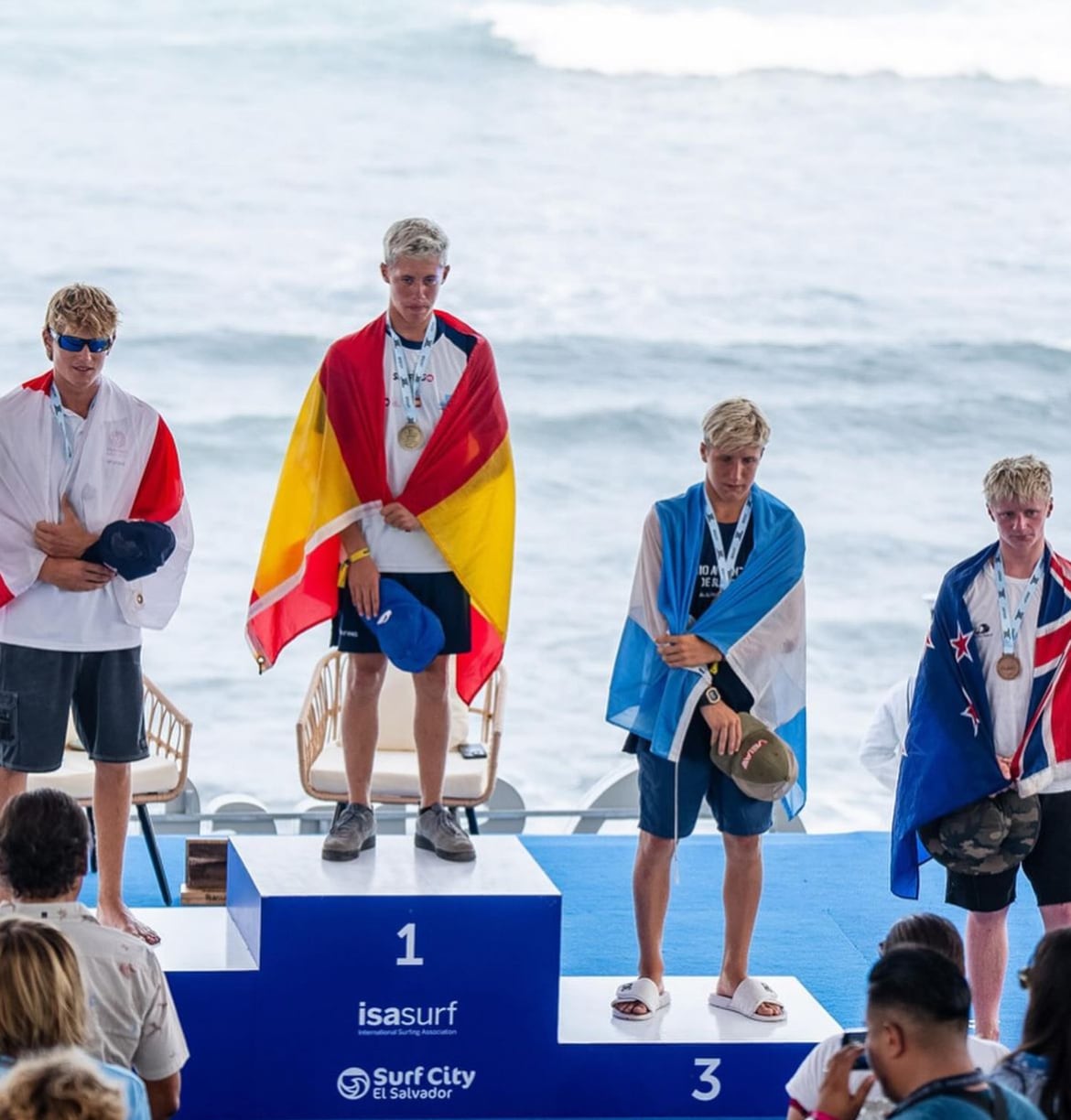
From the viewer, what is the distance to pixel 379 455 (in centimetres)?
414

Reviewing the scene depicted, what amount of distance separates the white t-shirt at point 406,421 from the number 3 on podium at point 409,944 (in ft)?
2.55

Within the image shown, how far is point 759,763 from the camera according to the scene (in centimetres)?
400

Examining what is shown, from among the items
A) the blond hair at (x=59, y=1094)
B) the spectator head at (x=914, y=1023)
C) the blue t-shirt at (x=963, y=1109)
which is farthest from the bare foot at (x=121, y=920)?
the blue t-shirt at (x=963, y=1109)

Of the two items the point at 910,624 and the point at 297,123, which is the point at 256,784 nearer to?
the point at 910,624

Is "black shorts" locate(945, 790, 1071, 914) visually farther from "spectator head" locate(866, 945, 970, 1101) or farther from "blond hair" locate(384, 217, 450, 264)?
"blond hair" locate(384, 217, 450, 264)

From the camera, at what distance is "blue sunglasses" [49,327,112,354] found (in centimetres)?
388

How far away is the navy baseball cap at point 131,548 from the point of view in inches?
156

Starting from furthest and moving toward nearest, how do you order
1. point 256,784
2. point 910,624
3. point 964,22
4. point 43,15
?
1. point 964,22
2. point 43,15
3. point 910,624
4. point 256,784

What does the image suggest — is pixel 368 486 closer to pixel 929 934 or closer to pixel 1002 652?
pixel 1002 652

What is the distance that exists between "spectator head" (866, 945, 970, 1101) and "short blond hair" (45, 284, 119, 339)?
2195mm

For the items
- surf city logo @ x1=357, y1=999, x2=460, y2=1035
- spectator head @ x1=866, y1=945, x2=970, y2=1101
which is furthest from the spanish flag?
spectator head @ x1=866, y1=945, x2=970, y2=1101

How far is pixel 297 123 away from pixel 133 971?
14773 mm

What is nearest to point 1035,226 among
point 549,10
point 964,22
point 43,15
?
point 964,22

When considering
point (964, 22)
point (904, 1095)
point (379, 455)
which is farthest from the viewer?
point (964, 22)
